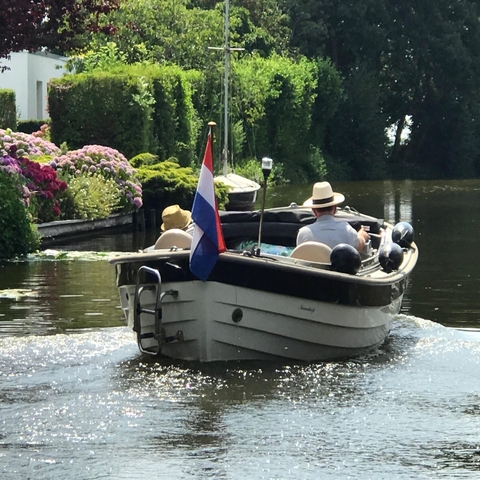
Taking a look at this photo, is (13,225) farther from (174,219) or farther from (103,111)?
(103,111)

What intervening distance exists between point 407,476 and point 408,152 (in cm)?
6476

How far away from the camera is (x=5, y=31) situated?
21562 mm

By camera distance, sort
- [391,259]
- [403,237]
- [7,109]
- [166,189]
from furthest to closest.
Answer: [7,109], [166,189], [403,237], [391,259]

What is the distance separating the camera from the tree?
70.4 feet

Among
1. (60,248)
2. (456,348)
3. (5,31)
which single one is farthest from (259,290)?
(5,31)

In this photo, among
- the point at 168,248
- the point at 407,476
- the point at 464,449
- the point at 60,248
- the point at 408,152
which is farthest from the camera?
the point at 408,152

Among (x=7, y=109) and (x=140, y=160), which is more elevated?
(x=7, y=109)

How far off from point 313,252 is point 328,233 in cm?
56

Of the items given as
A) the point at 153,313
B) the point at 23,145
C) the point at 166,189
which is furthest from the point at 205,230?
the point at 166,189

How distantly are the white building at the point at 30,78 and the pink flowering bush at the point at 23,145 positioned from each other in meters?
20.4

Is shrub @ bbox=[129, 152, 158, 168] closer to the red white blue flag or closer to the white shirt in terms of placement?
the white shirt

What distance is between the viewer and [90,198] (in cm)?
2389

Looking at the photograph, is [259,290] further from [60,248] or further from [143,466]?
[60,248]

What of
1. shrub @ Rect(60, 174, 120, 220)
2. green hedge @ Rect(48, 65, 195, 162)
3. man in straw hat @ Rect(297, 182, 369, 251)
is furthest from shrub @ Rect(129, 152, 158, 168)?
man in straw hat @ Rect(297, 182, 369, 251)
